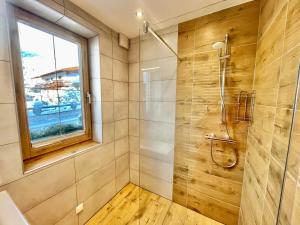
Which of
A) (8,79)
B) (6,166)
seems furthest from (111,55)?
(6,166)

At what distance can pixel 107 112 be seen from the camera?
172 cm

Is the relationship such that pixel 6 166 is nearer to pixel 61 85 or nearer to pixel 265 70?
pixel 61 85

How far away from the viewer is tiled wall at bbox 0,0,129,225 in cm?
91

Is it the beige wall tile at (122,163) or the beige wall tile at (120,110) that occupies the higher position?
the beige wall tile at (120,110)

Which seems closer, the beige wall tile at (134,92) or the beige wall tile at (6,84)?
the beige wall tile at (6,84)

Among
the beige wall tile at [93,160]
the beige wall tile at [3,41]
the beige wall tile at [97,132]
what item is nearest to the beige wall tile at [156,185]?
the beige wall tile at [93,160]

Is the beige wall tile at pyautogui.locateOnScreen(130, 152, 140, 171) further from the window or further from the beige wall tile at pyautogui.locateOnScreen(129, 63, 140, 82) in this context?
the beige wall tile at pyautogui.locateOnScreen(129, 63, 140, 82)

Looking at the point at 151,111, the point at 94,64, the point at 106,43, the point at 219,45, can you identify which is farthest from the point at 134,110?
the point at 219,45

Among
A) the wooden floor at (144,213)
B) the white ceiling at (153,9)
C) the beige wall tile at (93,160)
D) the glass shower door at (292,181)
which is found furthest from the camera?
the wooden floor at (144,213)

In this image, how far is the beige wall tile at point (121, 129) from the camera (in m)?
1.90

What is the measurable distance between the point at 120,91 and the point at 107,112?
0.39 metres

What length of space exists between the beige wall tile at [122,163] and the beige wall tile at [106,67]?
1224mm

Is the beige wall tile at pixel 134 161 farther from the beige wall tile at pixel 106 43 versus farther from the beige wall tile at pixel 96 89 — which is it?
the beige wall tile at pixel 106 43

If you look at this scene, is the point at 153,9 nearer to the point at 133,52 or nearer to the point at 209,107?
the point at 133,52
